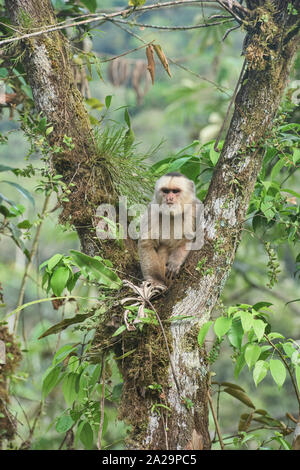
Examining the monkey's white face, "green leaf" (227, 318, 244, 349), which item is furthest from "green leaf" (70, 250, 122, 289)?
the monkey's white face

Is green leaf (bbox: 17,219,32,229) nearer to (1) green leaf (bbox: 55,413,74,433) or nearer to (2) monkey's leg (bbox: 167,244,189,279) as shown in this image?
(2) monkey's leg (bbox: 167,244,189,279)

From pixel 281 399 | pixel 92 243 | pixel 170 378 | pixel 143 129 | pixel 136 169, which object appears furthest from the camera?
pixel 143 129

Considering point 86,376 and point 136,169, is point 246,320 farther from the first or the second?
point 136,169

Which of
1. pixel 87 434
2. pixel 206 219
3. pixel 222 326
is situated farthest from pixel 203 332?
pixel 87 434

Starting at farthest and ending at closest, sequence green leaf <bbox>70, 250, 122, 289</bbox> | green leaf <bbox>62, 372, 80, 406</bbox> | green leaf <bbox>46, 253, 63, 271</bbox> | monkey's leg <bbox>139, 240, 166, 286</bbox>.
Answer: monkey's leg <bbox>139, 240, 166, 286</bbox>
green leaf <bbox>62, 372, 80, 406</bbox>
green leaf <bbox>46, 253, 63, 271</bbox>
green leaf <bbox>70, 250, 122, 289</bbox>

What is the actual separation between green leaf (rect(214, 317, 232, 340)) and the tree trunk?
25 centimetres

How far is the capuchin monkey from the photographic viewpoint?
3740 millimetres

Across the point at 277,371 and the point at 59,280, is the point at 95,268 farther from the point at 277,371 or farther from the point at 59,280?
the point at 277,371

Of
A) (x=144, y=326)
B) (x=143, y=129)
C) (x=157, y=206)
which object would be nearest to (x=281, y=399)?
(x=157, y=206)

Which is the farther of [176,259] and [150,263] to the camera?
[176,259]

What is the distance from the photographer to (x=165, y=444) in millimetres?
2428

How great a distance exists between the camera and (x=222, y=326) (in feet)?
8.08

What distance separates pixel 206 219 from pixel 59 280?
0.95 metres

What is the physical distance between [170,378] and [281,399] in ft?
27.9
